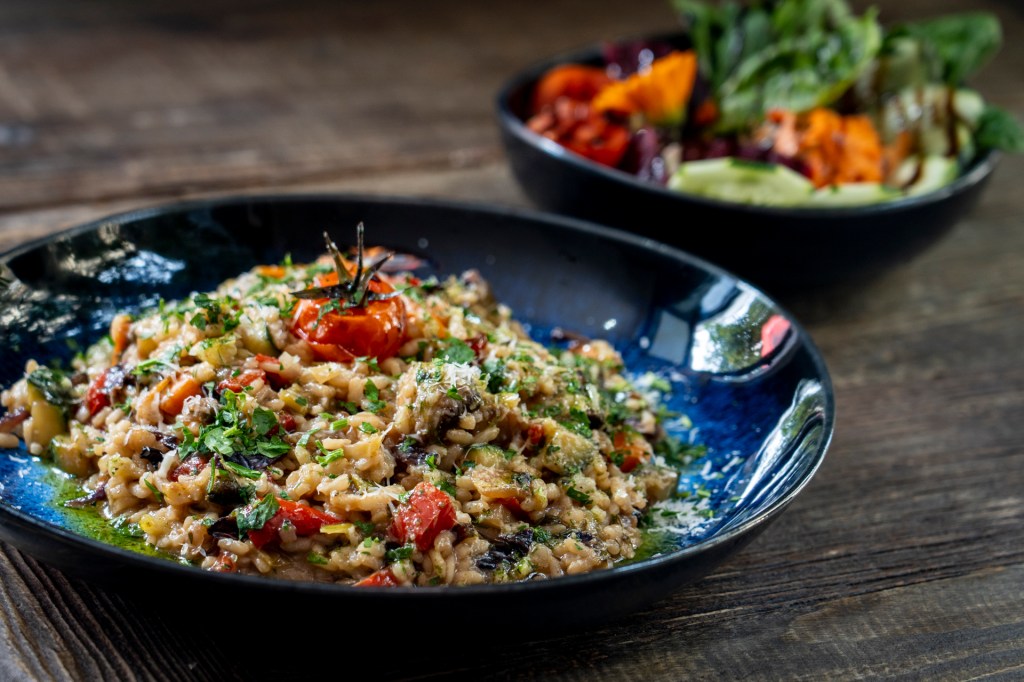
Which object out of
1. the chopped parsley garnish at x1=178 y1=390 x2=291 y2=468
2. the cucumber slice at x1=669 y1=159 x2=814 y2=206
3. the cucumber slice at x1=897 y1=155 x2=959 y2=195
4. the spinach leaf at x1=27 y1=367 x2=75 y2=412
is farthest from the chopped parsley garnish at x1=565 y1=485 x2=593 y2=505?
the cucumber slice at x1=897 y1=155 x2=959 y2=195

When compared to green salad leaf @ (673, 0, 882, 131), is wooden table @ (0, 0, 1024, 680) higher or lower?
lower

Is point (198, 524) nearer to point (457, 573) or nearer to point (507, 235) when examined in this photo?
point (457, 573)

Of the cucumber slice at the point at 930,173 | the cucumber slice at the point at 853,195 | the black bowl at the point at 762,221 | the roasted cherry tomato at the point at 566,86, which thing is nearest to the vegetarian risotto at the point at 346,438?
the black bowl at the point at 762,221

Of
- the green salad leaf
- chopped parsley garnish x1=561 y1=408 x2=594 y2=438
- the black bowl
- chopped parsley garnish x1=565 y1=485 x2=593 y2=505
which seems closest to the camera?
chopped parsley garnish x1=565 y1=485 x2=593 y2=505

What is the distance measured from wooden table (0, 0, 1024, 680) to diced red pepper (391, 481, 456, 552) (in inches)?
9.4

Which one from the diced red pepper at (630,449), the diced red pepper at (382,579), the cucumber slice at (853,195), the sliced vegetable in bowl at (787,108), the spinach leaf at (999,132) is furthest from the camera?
the spinach leaf at (999,132)

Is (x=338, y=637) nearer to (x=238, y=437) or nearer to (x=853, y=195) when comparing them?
(x=238, y=437)

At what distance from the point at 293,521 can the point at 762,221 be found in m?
2.20

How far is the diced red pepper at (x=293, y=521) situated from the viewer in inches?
90.0

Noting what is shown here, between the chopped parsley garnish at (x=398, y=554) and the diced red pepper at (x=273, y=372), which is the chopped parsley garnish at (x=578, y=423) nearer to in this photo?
the chopped parsley garnish at (x=398, y=554)

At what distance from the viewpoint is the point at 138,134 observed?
5234 mm

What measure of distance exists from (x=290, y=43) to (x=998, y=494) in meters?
4.94

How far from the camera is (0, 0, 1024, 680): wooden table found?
2428 mm

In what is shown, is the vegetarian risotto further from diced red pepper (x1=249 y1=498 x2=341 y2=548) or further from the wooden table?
the wooden table
